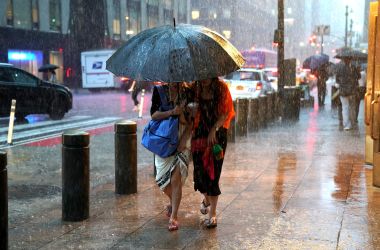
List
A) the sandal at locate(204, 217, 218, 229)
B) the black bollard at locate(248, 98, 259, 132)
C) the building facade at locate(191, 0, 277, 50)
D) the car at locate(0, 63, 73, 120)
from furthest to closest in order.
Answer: the building facade at locate(191, 0, 277, 50), the car at locate(0, 63, 73, 120), the black bollard at locate(248, 98, 259, 132), the sandal at locate(204, 217, 218, 229)

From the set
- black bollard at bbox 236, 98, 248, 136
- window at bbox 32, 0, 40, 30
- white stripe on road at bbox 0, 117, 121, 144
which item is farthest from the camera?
window at bbox 32, 0, 40, 30

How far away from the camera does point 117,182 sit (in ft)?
23.1

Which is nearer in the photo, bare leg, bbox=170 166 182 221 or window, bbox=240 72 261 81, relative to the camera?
bare leg, bbox=170 166 182 221

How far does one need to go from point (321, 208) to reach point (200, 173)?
168cm

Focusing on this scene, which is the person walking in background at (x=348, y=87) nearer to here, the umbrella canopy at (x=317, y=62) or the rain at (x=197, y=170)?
the rain at (x=197, y=170)

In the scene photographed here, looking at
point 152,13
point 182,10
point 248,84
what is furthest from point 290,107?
point 182,10

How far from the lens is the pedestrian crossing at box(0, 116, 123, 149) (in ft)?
42.3

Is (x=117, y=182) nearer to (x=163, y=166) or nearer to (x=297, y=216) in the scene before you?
(x=163, y=166)

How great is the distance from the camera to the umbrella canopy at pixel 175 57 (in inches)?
186

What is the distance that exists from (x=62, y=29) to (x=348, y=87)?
35.2 m

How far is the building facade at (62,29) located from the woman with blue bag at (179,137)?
3492 centimetres

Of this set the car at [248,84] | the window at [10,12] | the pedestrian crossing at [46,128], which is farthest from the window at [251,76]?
the window at [10,12]

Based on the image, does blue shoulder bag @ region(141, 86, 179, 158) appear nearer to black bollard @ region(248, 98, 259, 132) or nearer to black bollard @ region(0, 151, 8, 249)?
black bollard @ region(0, 151, 8, 249)

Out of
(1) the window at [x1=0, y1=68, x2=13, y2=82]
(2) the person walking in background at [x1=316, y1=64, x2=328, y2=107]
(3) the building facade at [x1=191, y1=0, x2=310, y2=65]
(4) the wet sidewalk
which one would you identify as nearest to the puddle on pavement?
(4) the wet sidewalk
